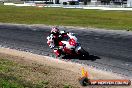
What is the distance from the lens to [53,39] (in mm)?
21656

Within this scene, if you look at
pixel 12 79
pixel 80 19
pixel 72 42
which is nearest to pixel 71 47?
pixel 72 42

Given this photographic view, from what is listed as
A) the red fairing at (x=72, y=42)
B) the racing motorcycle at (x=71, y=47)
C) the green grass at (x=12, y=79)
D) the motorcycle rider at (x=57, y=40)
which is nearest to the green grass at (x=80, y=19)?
the motorcycle rider at (x=57, y=40)

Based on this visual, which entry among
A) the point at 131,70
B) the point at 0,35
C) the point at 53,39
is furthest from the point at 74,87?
the point at 0,35

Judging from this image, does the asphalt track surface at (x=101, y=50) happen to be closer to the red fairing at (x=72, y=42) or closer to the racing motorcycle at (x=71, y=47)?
the racing motorcycle at (x=71, y=47)

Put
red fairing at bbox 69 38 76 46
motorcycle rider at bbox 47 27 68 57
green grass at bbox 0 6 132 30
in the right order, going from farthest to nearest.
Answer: green grass at bbox 0 6 132 30 → motorcycle rider at bbox 47 27 68 57 → red fairing at bbox 69 38 76 46

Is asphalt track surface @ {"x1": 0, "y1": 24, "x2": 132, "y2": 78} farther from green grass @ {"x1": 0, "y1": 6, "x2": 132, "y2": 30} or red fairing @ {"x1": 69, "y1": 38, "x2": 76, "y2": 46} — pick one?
green grass @ {"x1": 0, "y1": 6, "x2": 132, "y2": 30}

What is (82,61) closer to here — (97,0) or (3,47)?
(3,47)

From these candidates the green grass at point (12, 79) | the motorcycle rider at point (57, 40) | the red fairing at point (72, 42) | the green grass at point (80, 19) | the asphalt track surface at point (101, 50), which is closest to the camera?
the green grass at point (12, 79)

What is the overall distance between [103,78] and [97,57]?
519 cm

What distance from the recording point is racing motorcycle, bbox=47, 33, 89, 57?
2036 centimetres

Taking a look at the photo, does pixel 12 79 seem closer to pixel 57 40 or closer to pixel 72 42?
pixel 72 42

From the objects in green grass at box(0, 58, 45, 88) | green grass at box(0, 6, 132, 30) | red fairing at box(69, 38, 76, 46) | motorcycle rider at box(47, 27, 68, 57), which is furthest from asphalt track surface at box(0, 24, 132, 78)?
green grass at box(0, 6, 132, 30)

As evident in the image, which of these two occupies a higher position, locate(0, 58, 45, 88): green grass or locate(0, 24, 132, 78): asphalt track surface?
locate(0, 58, 45, 88): green grass

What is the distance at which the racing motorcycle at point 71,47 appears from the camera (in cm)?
2036
